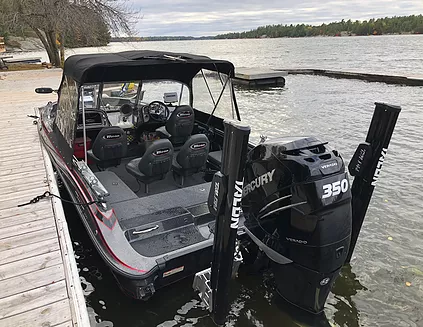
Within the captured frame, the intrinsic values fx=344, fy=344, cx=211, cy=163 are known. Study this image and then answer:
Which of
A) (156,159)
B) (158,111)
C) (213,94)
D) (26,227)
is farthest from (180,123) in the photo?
(26,227)

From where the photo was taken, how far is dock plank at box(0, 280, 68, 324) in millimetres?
2352

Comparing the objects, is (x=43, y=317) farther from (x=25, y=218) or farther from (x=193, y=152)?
(x=193, y=152)

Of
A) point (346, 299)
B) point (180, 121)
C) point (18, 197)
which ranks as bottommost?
point (346, 299)

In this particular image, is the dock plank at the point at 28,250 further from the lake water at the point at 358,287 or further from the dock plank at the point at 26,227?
the lake water at the point at 358,287

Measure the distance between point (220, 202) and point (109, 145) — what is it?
2.12 meters

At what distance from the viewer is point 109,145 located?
4109 mm

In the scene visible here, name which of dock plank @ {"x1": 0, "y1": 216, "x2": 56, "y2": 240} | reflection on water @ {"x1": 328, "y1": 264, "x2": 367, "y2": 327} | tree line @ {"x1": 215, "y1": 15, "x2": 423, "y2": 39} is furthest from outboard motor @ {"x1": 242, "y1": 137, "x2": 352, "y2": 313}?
tree line @ {"x1": 215, "y1": 15, "x2": 423, "y2": 39}

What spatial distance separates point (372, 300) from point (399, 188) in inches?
123

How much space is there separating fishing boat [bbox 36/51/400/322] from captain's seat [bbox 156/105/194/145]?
0.02 meters

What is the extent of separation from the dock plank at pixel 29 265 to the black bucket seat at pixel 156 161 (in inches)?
47.6

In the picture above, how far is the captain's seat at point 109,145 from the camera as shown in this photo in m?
4.06

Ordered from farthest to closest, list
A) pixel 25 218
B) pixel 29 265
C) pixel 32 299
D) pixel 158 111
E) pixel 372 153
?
pixel 158 111
pixel 25 218
pixel 372 153
pixel 29 265
pixel 32 299

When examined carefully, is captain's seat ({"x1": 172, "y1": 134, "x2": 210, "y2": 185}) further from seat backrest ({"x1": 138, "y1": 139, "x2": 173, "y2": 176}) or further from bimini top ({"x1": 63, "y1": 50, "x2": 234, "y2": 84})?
bimini top ({"x1": 63, "y1": 50, "x2": 234, "y2": 84})

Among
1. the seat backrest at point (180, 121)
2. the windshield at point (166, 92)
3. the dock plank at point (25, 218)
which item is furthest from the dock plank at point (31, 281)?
the windshield at point (166, 92)
